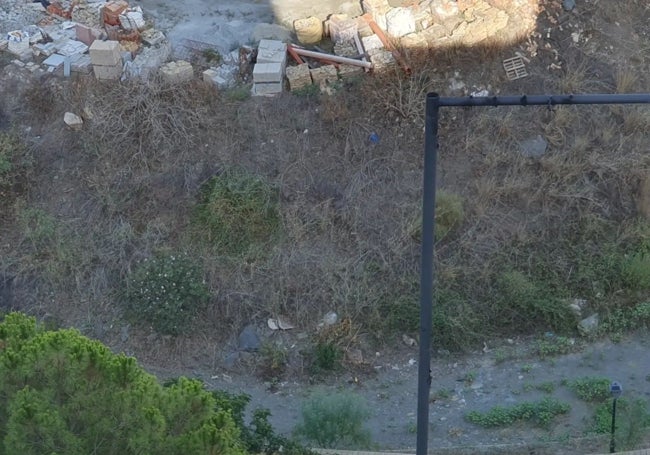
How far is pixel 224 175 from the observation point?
1134cm

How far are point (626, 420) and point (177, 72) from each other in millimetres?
6934

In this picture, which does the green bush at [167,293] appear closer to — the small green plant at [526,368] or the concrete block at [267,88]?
the concrete block at [267,88]

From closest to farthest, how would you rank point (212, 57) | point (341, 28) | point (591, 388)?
point (591, 388) → point (341, 28) → point (212, 57)

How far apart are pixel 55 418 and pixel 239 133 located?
6841 mm

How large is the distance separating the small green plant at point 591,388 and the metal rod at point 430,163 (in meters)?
3.78

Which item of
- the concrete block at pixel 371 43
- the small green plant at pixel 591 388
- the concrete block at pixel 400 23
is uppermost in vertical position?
the concrete block at pixel 400 23

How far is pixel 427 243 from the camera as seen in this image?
6.00m

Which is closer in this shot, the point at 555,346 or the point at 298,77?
the point at 555,346

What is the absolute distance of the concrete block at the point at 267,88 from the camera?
11.9 meters

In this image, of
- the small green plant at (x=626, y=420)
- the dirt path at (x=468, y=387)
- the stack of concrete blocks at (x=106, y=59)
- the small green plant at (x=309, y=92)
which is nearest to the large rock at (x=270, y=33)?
the small green plant at (x=309, y=92)

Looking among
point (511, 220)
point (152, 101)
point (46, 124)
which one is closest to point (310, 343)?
point (511, 220)

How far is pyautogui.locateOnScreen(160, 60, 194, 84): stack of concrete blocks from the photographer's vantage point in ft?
38.9

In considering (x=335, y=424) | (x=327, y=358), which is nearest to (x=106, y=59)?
(x=327, y=358)

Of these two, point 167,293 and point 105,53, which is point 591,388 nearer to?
point 167,293
